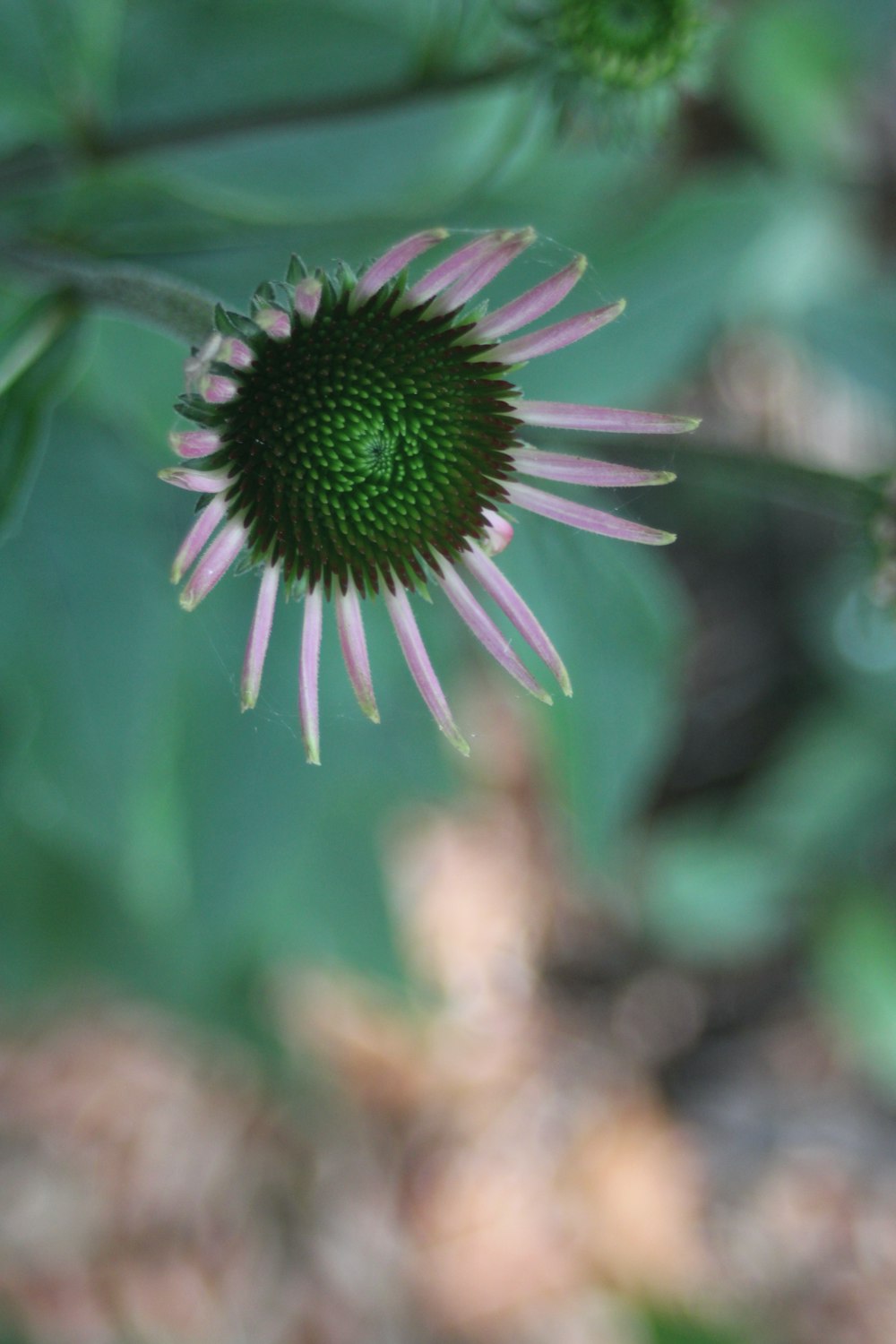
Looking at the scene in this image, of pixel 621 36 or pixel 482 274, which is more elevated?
pixel 621 36

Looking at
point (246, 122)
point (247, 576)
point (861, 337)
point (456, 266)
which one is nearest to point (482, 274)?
point (456, 266)

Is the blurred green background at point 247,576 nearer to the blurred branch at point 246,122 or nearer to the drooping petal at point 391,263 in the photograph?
the blurred branch at point 246,122

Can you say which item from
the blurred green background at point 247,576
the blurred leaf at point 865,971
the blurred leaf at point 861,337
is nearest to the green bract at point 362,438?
the blurred green background at point 247,576

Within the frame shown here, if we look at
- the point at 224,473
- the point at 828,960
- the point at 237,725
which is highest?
the point at 224,473

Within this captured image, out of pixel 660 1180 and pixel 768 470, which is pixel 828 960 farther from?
pixel 768 470

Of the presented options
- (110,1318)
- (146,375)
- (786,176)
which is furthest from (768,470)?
(110,1318)

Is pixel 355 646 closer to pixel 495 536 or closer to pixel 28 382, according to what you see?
pixel 495 536
